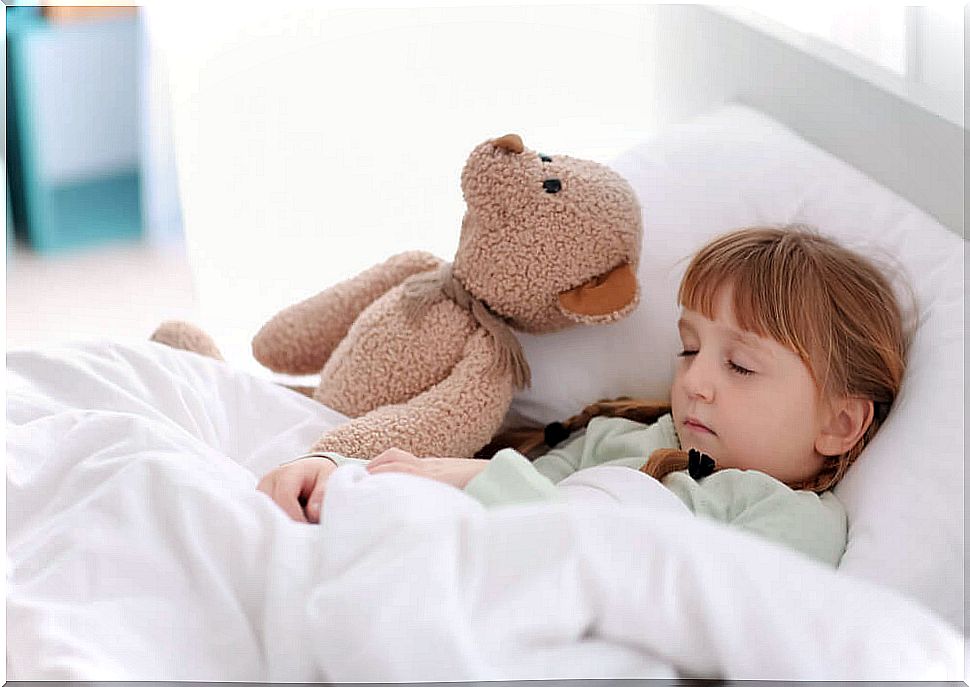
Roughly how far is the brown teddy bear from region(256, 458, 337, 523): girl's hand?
0.36ft

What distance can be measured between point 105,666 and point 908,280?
0.80 meters

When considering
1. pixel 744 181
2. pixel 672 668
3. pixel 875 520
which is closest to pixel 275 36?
pixel 744 181

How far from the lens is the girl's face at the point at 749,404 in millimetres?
1073

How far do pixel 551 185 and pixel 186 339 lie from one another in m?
0.49

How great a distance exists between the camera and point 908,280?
1144mm

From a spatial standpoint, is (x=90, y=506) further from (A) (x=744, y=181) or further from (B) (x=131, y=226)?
(B) (x=131, y=226)

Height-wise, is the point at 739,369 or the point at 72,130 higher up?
the point at 72,130

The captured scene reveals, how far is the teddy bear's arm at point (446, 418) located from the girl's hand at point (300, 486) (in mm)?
109

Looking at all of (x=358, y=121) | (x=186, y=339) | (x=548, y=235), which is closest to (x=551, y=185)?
(x=548, y=235)

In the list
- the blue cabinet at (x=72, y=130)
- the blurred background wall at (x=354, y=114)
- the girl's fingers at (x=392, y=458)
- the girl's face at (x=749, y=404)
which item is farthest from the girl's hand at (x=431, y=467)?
the blue cabinet at (x=72, y=130)

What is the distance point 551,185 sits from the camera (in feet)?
3.87

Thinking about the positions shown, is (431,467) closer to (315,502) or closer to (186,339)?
(315,502)

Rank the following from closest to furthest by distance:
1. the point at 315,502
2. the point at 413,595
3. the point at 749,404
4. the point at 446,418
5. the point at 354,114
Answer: the point at 413,595 → the point at 315,502 → the point at 749,404 → the point at 446,418 → the point at 354,114

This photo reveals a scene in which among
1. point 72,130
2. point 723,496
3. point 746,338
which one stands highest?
point 72,130
